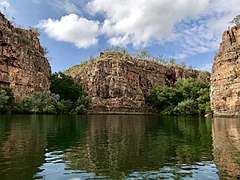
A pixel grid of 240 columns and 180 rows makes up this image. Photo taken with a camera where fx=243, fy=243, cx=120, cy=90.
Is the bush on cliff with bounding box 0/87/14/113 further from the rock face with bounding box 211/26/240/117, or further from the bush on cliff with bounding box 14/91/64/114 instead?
the rock face with bounding box 211/26/240/117

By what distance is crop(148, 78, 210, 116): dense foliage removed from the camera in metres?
90.2

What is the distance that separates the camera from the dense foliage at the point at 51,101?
68519mm

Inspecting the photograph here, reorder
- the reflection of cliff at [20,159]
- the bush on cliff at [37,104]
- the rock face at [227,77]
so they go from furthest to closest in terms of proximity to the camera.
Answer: the bush on cliff at [37,104] < the rock face at [227,77] < the reflection of cliff at [20,159]

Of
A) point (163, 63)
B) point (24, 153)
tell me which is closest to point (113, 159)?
point (24, 153)

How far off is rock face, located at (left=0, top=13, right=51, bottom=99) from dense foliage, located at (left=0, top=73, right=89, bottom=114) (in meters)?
4.62

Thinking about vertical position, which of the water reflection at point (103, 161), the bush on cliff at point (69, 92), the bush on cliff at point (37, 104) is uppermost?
the bush on cliff at point (69, 92)

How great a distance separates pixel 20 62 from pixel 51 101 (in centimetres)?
1681

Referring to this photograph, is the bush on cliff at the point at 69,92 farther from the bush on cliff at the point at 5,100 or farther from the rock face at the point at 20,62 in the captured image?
the bush on cliff at the point at 5,100

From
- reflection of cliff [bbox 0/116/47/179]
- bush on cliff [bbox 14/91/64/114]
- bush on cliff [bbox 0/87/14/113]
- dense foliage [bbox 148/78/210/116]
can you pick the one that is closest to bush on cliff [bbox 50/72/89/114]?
bush on cliff [bbox 14/91/64/114]

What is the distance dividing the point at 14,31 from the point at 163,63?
86328 mm

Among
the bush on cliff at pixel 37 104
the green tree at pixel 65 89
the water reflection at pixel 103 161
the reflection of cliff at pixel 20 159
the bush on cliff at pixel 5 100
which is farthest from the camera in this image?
the green tree at pixel 65 89

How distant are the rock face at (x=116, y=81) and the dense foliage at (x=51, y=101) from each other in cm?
1159

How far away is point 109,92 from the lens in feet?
364

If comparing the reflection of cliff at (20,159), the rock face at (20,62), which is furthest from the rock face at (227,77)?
the reflection of cliff at (20,159)
